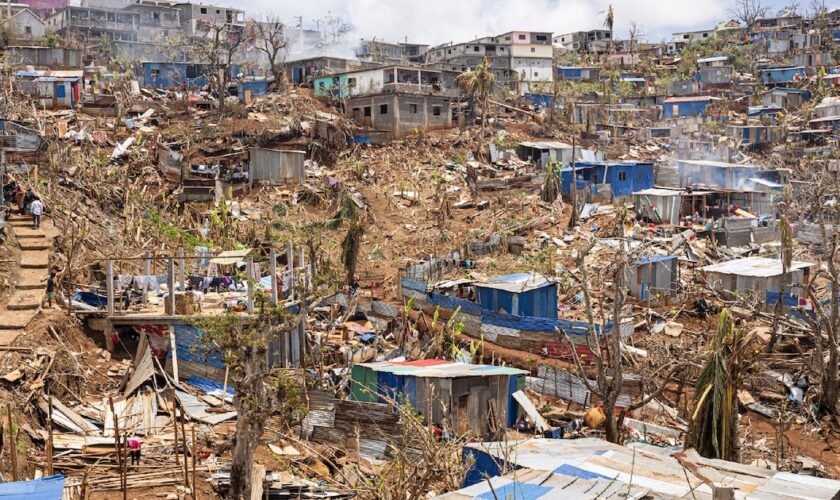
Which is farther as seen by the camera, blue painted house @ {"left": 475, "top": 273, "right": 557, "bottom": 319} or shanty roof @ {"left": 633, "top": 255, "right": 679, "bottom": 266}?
shanty roof @ {"left": 633, "top": 255, "right": 679, "bottom": 266}

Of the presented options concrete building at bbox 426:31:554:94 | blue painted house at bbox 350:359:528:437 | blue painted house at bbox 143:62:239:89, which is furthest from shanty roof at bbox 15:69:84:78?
blue painted house at bbox 350:359:528:437

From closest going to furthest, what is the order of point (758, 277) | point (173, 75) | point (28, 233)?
1. point (28, 233)
2. point (758, 277)
3. point (173, 75)

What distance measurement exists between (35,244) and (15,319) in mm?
3970

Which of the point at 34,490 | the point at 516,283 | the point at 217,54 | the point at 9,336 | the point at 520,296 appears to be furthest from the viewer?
the point at 217,54

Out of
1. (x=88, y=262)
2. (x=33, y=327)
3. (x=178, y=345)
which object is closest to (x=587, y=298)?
(x=178, y=345)

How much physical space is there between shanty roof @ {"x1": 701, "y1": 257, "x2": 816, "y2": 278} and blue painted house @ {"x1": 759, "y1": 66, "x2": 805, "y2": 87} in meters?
34.3

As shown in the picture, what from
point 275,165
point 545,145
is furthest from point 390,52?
point 275,165

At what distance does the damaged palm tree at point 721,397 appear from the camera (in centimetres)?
1198

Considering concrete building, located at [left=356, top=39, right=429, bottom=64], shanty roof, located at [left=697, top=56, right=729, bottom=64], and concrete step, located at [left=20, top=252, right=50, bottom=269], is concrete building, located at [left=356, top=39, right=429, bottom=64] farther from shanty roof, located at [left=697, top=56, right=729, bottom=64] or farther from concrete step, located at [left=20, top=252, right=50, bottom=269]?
concrete step, located at [left=20, top=252, right=50, bottom=269]

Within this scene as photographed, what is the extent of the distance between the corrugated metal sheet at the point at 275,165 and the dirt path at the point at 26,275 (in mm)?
10802

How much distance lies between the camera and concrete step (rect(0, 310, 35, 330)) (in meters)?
15.1

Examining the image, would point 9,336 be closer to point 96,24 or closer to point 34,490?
point 34,490

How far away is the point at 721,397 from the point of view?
39.3 feet

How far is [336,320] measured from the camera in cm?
1984
